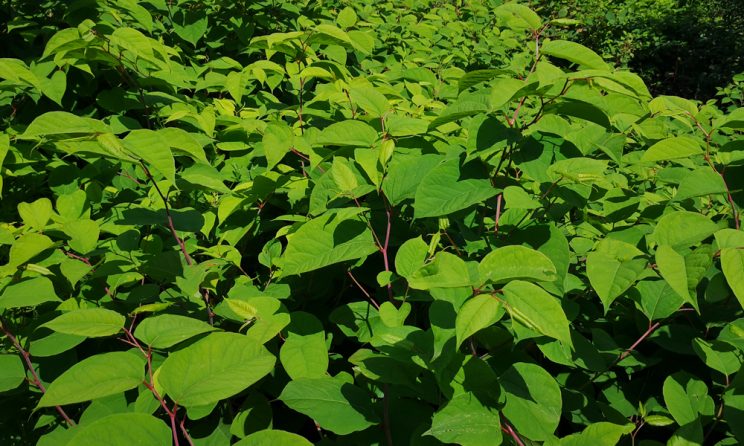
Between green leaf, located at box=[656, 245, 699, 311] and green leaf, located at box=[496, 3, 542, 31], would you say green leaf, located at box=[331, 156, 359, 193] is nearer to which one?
green leaf, located at box=[496, 3, 542, 31]

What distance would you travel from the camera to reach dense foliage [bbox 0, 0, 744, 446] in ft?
3.15

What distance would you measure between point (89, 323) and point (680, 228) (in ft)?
4.32

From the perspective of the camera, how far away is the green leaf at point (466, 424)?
0.88 metres

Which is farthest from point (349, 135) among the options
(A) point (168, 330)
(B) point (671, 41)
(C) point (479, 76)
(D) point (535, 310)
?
(B) point (671, 41)

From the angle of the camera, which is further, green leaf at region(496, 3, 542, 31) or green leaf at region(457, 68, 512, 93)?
green leaf at region(496, 3, 542, 31)

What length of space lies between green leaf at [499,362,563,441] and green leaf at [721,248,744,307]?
0.38 metres

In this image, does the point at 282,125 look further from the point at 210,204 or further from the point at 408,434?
the point at 408,434

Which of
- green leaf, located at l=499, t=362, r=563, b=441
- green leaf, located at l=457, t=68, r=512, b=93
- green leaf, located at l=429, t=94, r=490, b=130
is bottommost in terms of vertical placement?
green leaf, located at l=499, t=362, r=563, b=441

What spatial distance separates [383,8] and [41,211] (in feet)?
12.5

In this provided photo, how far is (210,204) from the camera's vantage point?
1957 millimetres

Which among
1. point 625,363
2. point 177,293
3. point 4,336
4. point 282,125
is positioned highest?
point 282,125

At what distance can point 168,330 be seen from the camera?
1.07 m

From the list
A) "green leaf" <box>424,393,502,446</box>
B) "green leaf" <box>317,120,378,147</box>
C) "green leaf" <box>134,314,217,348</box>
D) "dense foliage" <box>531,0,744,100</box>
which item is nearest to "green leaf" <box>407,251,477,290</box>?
"green leaf" <box>424,393,502,446</box>

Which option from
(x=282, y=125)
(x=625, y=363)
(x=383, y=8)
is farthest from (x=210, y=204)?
(x=383, y=8)
